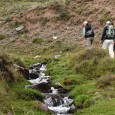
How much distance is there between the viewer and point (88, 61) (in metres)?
20.5

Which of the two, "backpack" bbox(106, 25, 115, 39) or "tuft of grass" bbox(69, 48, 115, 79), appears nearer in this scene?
"tuft of grass" bbox(69, 48, 115, 79)

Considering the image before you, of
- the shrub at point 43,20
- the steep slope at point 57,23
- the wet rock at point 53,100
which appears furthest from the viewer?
the shrub at point 43,20

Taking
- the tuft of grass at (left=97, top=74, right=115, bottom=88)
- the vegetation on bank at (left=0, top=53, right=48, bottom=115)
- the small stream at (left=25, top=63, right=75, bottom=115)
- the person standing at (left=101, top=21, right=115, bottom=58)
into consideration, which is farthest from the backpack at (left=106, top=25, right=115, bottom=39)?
the vegetation on bank at (left=0, top=53, right=48, bottom=115)

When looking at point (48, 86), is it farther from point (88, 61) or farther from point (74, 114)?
point (74, 114)

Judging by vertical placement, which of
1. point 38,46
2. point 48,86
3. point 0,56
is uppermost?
point 0,56

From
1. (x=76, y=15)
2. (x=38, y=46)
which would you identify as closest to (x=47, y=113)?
(x=38, y=46)

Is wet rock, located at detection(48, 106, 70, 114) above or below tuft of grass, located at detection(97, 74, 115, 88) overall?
below

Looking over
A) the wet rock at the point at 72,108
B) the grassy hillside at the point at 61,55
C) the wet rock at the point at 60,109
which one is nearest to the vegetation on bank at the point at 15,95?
the grassy hillside at the point at 61,55

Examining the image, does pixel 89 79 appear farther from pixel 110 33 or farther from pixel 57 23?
pixel 57 23

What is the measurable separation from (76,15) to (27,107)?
2821 centimetres

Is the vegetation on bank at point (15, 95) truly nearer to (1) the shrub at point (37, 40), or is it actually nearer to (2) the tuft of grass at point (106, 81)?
(2) the tuft of grass at point (106, 81)

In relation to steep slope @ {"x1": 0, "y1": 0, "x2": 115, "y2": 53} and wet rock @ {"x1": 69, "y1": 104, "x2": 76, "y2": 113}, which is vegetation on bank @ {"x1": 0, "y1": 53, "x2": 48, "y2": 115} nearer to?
wet rock @ {"x1": 69, "y1": 104, "x2": 76, "y2": 113}

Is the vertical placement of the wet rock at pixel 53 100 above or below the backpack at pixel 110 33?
below

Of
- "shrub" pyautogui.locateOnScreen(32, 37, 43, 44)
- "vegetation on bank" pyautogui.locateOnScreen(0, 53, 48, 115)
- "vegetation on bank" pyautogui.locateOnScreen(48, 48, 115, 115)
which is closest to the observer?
"vegetation on bank" pyautogui.locateOnScreen(0, 53, 48, 115)
